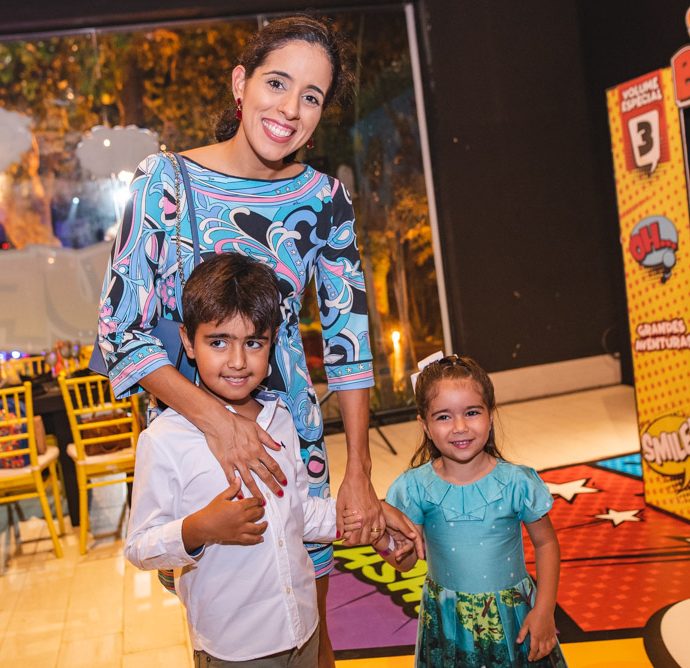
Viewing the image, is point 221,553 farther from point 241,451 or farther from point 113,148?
point 113,148

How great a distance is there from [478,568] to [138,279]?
1.00 meters

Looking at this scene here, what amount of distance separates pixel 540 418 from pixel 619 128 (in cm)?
291

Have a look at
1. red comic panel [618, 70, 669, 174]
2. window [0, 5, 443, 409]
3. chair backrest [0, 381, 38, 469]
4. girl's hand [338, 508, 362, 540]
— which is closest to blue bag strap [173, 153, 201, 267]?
girl's hand [338, 508, 362, 540]

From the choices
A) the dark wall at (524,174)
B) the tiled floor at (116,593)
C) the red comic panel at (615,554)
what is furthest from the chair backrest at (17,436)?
the dark wall at (524,174)

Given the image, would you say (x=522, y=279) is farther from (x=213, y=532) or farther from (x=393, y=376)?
(x=213, y=532)

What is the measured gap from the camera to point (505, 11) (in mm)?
6758

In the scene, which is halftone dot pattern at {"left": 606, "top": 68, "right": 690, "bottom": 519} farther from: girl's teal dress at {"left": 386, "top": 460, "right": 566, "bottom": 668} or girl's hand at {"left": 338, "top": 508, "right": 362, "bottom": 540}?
girl's hand at {"left": 338, "top": 508, "right": 362, "bottom": 540}

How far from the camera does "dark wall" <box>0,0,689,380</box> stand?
6.73m

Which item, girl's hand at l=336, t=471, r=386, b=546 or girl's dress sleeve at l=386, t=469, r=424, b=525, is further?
girl's dress sleeve at l=386, t=469, r=424, b=525

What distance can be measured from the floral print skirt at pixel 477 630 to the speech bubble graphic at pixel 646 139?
223cm

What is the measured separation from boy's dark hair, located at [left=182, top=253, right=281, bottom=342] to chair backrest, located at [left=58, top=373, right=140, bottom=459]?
2.87 meters

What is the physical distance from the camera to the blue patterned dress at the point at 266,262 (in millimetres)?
1427

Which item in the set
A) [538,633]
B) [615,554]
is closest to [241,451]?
[538,633]

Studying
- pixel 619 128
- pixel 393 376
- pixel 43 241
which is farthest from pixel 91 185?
pixel 619 128
